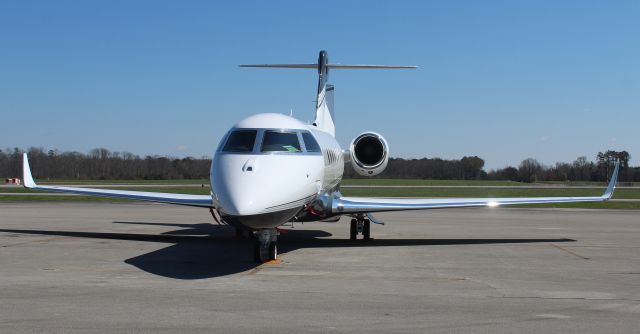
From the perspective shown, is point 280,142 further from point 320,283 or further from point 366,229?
point 366,229

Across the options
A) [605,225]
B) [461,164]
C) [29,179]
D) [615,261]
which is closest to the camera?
[615,261]

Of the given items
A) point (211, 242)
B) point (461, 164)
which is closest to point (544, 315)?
point (211, 242)

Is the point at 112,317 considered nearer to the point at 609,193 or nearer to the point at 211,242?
the point at 211,242

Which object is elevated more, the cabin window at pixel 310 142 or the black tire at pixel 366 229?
the cabin window at pixel 310 142

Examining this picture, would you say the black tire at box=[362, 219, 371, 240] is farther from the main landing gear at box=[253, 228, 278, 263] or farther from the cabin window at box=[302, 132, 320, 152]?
the main landing gear at box=[253, 228, 278, 263]

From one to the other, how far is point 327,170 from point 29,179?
→ 10.1 meters

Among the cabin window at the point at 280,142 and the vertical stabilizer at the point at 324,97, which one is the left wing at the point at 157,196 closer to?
the cabin window at the point at 280,142

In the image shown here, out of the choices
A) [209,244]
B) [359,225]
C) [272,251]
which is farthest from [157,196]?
[272,251]

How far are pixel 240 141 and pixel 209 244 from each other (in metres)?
4.84

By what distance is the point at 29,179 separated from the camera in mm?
18312

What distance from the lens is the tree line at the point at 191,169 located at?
370 feet

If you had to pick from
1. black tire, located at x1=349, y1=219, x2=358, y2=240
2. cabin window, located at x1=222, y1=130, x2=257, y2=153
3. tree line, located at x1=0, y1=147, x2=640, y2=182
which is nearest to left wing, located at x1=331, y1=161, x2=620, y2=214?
black tire, located at x1=349, y1=219, x2=358, y2=240

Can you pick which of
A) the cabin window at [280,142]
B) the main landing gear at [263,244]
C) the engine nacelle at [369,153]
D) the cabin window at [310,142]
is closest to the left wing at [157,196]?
the main landing gear at [263,244]

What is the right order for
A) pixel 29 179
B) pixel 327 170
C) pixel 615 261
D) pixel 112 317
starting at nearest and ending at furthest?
pixel 112 317 < pixel 615 261 < pixel 327 170 < pixel 29 179
